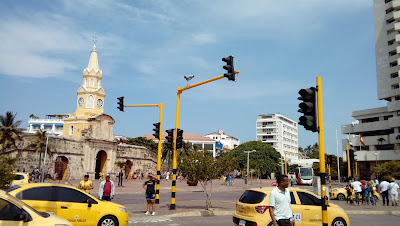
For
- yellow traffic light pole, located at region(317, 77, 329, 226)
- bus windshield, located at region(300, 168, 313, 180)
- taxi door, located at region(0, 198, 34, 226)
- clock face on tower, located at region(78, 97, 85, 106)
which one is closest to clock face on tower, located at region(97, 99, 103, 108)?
clock face on tower, located at region(78, 97, 85, 106)

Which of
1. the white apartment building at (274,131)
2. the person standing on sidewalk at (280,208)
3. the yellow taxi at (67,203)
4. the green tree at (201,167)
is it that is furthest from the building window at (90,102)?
the white apartment building at (274,131)

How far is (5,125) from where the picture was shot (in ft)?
126

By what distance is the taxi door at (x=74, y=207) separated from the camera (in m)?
8.98

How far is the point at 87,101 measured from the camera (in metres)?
52.0

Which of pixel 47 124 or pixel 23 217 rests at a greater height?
pixel 47 124

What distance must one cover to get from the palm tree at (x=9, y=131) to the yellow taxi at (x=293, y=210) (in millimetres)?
35325

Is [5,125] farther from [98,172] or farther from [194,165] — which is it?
[194,165]

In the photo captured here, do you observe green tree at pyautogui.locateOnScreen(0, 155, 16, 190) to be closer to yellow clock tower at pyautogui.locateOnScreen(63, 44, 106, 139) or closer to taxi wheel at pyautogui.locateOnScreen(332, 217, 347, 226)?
taxi wheel at pyautogui.locateOnScreen(332, 217, 347, 226)

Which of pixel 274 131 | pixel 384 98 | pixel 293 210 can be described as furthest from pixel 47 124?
pixel 293 210

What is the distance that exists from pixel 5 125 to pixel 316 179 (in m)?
34.9

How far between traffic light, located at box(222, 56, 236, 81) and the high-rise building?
177ft

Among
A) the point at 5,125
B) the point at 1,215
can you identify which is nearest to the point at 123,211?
the point at 1,215

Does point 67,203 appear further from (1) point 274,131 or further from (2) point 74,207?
(1) point 274,131

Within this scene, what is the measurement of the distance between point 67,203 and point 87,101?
4537 cm
